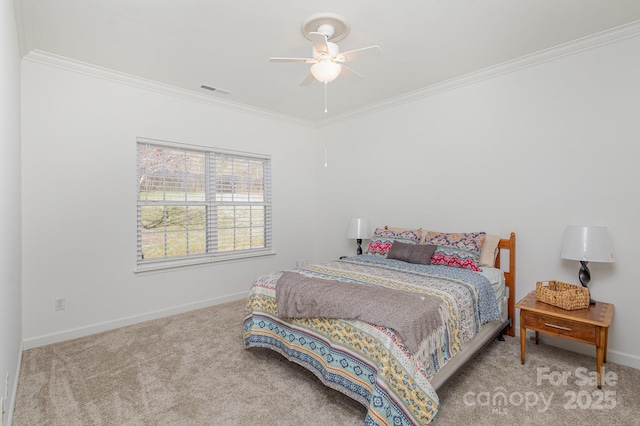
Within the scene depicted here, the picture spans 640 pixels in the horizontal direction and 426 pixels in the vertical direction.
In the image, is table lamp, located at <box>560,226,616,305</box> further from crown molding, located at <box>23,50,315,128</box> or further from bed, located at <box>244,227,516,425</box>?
crown molding, located at <box>23,50,315,128</box>

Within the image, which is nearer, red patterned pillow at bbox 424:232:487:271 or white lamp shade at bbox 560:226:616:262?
white lamp shade at bbox 560:226:616:262

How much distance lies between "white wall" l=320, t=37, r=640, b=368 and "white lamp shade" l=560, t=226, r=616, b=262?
0.25 meters

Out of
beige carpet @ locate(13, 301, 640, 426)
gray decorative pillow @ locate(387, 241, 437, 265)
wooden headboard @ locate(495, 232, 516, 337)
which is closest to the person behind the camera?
beige carpet @ locate(13, 301, 640, 426)

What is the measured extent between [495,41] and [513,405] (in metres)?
2.78

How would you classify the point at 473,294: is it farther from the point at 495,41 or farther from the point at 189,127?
the point at 189,127

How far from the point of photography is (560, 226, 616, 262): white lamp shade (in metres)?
2.45

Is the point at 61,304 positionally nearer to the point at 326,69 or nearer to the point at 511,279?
the point at 326,69

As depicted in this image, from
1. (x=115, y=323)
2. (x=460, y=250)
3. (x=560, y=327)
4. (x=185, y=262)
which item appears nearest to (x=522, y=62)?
(x=460, y=250)

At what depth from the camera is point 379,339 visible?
179cm

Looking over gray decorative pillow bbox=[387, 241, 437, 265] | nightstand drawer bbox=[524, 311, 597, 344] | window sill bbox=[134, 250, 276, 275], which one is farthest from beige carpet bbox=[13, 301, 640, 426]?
gray decorative pillow bbox=[387, 241, 437, 265]

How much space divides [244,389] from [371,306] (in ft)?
3.61

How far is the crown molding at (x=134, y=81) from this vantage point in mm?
2887

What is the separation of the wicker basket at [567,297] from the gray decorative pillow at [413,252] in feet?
3.14

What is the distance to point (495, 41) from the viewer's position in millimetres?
2723
